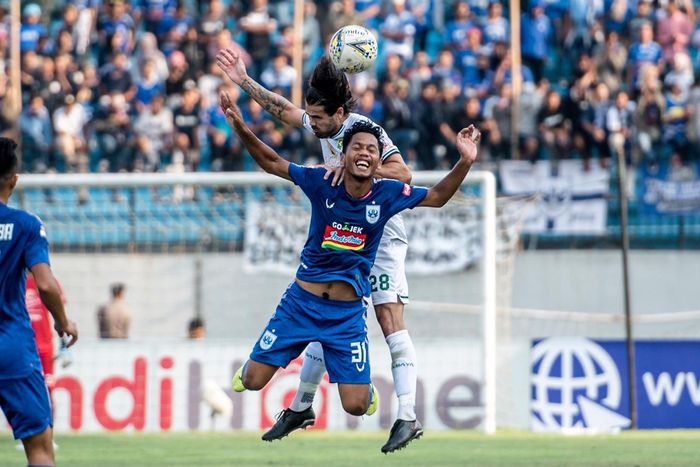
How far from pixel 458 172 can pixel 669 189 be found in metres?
11.3

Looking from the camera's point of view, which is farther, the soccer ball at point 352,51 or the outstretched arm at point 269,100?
the outstretched arm at point 269,100

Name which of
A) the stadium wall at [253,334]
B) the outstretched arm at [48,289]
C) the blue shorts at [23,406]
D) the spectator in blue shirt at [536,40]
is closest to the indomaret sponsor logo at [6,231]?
the outstretched arm at [48,289]

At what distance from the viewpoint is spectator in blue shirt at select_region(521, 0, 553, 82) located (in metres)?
22.9

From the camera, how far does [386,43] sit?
2347 centimetres

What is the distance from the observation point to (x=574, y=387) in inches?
691

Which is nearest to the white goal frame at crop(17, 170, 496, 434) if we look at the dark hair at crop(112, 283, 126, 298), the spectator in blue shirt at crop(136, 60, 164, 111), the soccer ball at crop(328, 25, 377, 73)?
the dark hair at crop(112, 283, 126, 298)

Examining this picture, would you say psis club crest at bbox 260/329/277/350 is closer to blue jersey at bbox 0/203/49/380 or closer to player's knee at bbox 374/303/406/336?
player's knee at bbox 374/303/406/336

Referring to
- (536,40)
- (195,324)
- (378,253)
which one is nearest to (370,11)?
(536,40)

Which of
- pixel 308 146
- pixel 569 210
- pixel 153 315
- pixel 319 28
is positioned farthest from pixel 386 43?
pixel 153 315

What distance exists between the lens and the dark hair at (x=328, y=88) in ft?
33.0

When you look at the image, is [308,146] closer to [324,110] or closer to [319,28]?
[319,28]

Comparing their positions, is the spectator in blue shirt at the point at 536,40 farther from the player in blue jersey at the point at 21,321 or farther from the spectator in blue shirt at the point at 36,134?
the player in blue jersey at the point at 21,321

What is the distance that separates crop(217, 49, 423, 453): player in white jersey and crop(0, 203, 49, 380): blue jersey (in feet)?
8.32

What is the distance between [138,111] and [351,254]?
540 inches
